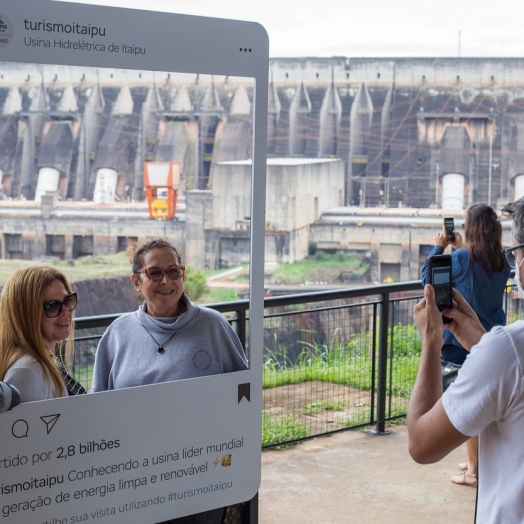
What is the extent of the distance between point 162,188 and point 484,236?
77.7 inches

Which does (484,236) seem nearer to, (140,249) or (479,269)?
(479,269)

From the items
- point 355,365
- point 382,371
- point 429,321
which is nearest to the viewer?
point 429,321

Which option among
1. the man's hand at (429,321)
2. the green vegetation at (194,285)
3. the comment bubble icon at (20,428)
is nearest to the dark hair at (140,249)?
the green vegetation at (194,285)

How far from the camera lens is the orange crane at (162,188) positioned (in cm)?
236

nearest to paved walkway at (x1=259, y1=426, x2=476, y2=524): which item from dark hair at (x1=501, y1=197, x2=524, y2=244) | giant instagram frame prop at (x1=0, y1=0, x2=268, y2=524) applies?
giant instagram frame prop at (x1=0, y1=0, x2=268, y2=524)

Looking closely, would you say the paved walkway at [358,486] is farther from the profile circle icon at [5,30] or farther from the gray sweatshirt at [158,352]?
the profile circle icon at [5,30]

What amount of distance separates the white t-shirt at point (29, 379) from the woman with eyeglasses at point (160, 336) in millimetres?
189

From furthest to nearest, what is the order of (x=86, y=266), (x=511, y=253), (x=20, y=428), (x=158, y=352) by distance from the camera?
(x=158, y=352) → (x=86, y=266) → (x=20, y=428) → (x=511, y=253)

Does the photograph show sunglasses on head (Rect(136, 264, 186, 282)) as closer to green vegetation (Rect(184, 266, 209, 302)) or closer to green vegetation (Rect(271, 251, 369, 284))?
green vegetation (Rect(184, 266, 209, 302))

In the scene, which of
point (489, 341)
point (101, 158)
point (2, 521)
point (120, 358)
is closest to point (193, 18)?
point (101, 158)

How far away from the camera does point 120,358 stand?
2232 mm

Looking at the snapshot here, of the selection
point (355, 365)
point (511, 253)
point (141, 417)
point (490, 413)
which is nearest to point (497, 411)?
point (490, 413)

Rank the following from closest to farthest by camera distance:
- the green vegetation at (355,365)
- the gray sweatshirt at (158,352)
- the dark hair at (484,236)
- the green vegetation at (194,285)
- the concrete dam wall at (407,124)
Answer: the gray sweatshirt at (158,352) < the green vegetation at (194,285) < the dark hair at (484,236) < the green vegetation at (355,365) < the concrete dam wall at (407,124)

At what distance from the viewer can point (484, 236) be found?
3.77 metres
